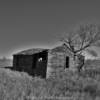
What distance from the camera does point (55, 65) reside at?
18.0 metres

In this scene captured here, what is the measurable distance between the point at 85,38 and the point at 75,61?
462cm

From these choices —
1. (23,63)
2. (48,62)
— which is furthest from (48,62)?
(23,63)

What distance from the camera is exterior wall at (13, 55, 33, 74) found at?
20.2 meters

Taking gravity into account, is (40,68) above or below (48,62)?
below

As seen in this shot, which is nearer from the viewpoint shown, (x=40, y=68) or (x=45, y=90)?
(x=45, y=90)

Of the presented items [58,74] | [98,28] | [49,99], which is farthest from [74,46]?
[49,99]

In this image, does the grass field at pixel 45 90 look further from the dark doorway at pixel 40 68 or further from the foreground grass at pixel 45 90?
the dark doorway at pixel 40 68

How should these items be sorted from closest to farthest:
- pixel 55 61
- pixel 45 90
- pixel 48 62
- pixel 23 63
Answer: pixel 45 90
pixel 48 62
pixel 55 61
pixel 23 63

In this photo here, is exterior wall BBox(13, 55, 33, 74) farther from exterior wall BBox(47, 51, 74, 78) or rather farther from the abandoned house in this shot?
exterior wall BBox(47, 51, 74, 78)

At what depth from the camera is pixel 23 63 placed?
855 inches

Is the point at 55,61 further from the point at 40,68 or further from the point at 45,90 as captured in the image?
the point at 45,90

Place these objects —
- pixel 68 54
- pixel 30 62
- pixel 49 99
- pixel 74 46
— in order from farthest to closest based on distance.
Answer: pixel 74 46 → pixel 30 62 → pixel 68 54 → pixel 49 99

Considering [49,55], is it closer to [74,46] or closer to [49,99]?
[74,46]

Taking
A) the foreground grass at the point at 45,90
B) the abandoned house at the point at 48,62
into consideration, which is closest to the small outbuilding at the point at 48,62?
the abandoned house at the point at 48,62
